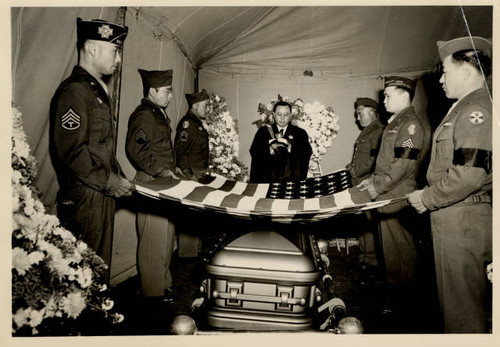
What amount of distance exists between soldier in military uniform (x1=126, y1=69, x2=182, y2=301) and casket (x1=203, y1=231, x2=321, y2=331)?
300mm

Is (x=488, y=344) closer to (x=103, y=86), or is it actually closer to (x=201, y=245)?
(x=201, y=245)

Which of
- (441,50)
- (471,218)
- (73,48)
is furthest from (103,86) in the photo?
(471,218)

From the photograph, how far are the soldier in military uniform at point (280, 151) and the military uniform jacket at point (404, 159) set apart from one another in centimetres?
43

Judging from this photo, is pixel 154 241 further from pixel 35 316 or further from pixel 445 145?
pixel 445 145

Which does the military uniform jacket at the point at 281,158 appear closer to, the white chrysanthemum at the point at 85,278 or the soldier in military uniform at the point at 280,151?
the soldier in military uniform at the point at 280,151

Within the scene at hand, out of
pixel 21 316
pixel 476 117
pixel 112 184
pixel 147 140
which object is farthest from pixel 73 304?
pixel 476 117

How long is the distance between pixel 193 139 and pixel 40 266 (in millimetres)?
1023

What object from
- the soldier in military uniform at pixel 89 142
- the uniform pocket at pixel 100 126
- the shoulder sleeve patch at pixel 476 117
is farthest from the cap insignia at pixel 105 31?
the shoulder sleeve patch at pixel 476 117

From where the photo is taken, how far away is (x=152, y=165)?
159 cm

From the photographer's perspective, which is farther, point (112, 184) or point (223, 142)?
point (223, 142)

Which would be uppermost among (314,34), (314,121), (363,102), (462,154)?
(314,34)

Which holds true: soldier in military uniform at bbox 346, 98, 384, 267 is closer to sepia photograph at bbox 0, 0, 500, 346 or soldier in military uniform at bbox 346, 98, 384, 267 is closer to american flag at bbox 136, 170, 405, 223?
sepia photograph at bbox 0, 0, 500, 346

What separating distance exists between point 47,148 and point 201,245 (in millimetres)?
766

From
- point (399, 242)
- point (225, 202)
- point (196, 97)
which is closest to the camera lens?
point (225, 202)
